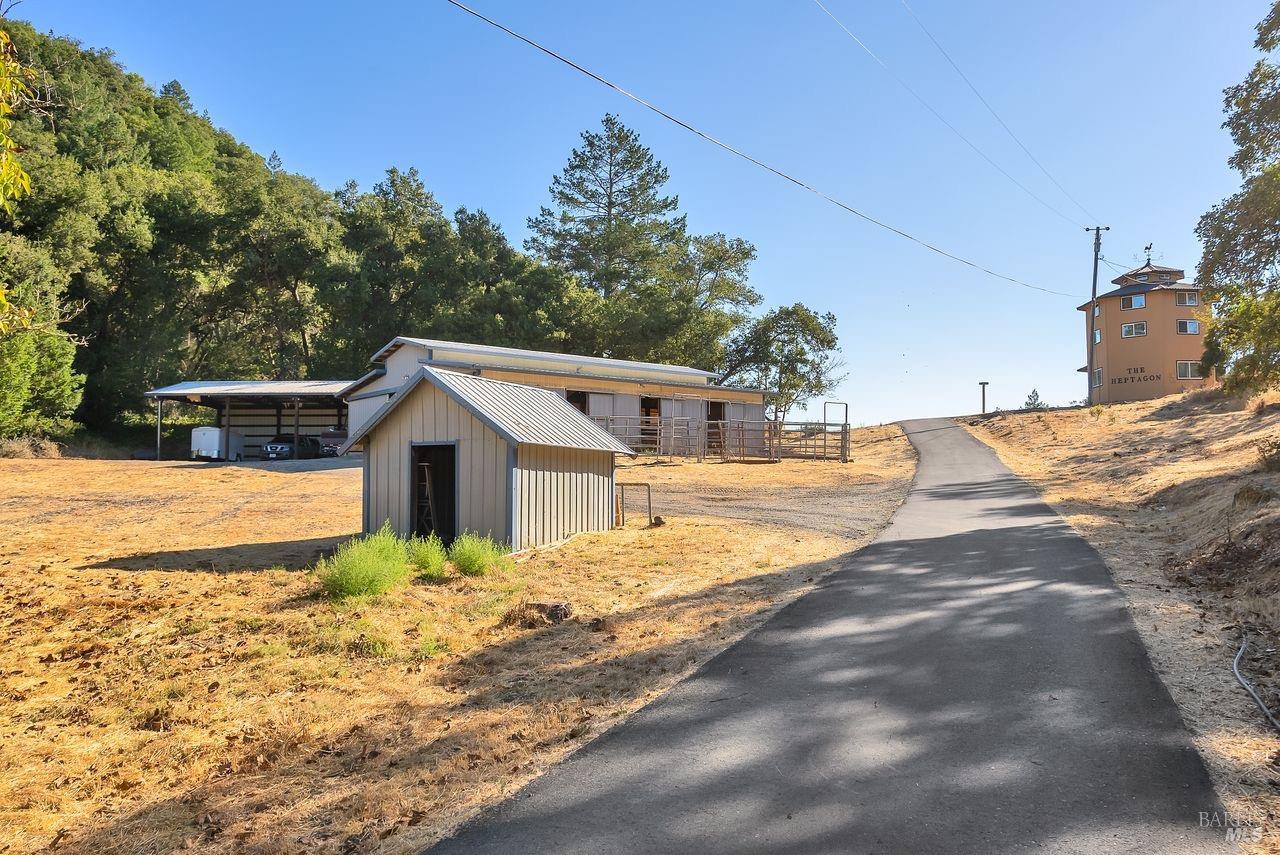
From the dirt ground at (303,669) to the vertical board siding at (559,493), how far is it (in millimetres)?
490

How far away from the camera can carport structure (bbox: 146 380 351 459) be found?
28.7 metres

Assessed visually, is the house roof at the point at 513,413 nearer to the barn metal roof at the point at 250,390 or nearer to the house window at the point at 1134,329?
the barn metal roof at the point at 250,390

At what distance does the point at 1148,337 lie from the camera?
38.7 meters

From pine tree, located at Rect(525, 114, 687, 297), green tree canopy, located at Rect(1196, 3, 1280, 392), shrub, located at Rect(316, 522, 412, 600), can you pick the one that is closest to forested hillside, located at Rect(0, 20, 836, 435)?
pine tree, located at Rect(525, 114, 687, 297)

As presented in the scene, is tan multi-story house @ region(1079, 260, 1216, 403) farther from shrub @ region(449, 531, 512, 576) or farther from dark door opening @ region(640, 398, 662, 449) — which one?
shrub @ region(449, 531, 512, 576)

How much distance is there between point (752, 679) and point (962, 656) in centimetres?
194

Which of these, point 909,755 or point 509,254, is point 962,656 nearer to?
point 909,755

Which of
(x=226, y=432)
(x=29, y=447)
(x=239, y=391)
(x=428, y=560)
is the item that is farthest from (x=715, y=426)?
(x=29, y=447)

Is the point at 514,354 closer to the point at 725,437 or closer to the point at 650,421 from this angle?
the point at 650,421

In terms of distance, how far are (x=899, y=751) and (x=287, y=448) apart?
96.7 ft

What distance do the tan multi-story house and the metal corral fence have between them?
19061 mm

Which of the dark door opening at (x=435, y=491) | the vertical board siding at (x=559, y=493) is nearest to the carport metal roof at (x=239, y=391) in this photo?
the dark door opening at (x=435, y=491)

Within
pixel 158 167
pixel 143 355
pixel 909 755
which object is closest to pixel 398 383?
pixel 143 355

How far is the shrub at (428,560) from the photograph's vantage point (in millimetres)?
10469
